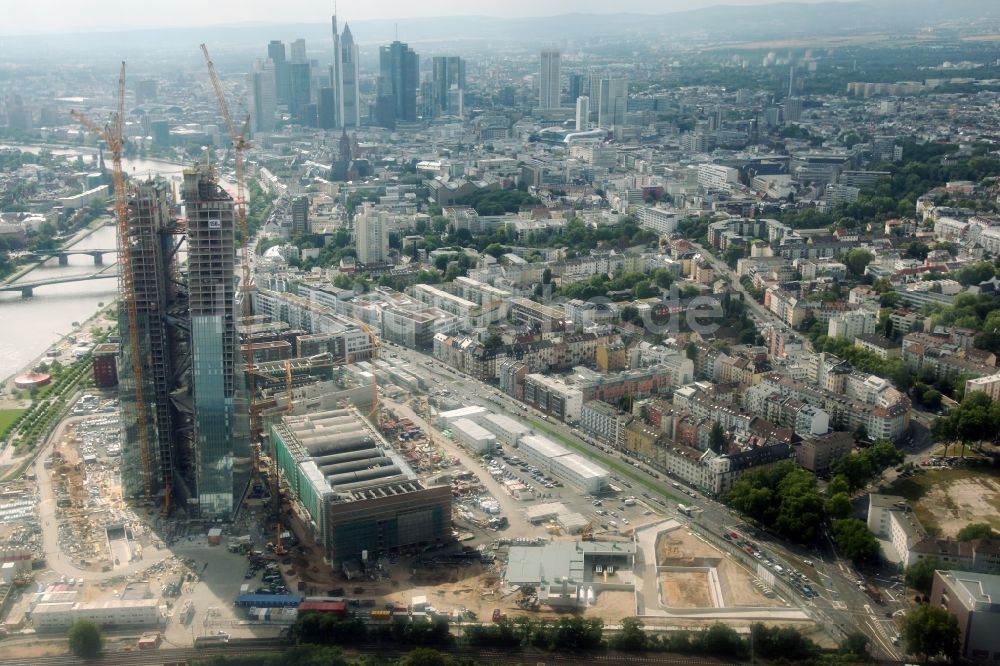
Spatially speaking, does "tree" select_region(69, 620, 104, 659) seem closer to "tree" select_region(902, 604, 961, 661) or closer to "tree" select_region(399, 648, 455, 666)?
"tree" select_region(399, 648, 455, 666)

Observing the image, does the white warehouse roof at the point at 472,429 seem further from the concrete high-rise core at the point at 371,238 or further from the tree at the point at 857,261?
the tree at the point at 857,261

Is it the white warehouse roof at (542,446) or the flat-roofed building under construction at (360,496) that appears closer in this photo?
the flat-roofed building under construction at (360,496)

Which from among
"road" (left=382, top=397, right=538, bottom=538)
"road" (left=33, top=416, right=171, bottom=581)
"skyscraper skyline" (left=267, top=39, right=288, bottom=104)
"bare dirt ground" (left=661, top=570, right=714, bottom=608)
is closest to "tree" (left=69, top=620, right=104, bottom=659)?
"road" (left=33, top=416, right=171, bottom=581)

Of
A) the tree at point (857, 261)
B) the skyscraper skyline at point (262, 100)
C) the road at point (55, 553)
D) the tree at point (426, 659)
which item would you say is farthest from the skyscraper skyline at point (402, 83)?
the tree at point (426, 659)

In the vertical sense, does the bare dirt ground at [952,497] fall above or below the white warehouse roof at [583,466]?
below

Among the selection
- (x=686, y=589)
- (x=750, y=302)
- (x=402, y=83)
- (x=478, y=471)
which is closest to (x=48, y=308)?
(x=478, y=471)

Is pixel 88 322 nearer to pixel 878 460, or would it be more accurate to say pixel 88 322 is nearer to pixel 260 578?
pixel 260 578

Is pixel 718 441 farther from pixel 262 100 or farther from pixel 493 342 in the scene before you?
pixel 262 100
